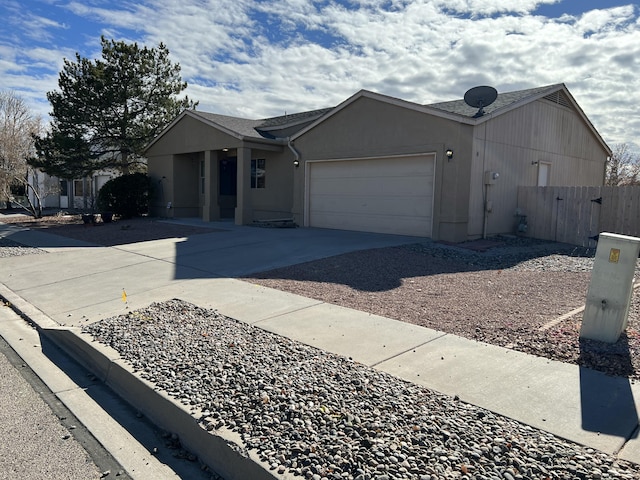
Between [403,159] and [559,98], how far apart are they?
21.0 feet

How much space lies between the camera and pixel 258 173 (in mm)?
19234

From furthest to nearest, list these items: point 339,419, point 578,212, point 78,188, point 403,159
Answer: point 78,188 < point 403,159 < point 578,212 < point 339,419

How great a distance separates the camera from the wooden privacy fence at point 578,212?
12.6 metres

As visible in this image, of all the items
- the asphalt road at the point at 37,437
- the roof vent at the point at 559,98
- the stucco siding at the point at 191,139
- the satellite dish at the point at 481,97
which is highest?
the roof vent at the point at 559,98

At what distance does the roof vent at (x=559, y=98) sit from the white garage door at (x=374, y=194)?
18.0 feet

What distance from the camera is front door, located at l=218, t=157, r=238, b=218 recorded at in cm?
2141

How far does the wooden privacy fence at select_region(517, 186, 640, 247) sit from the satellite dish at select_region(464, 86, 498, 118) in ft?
10.1

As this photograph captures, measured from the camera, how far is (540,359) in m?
4.67

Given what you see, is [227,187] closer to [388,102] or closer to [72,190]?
[388,102]

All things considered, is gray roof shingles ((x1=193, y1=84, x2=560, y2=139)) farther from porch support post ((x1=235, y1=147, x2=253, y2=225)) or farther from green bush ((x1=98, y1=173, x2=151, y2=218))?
green bush ((x1=98, y1=173, x2=151, y2=218))

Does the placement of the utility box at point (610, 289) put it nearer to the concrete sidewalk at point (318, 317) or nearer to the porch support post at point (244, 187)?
the concrete sidewalk at point (318, 317)

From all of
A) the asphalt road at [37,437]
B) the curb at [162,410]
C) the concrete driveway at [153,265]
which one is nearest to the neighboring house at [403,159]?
the concrete driveway at [153,265]

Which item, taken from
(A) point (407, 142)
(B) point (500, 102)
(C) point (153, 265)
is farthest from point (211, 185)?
(B) point (500, 102)

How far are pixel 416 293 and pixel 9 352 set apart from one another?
5.59 metres
